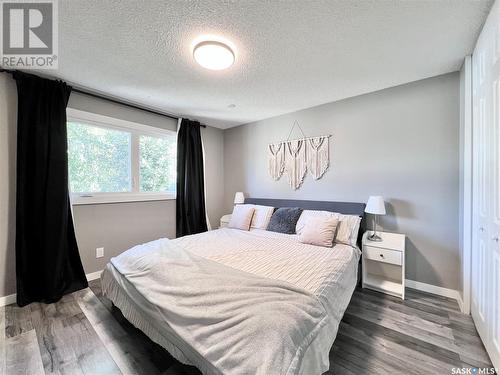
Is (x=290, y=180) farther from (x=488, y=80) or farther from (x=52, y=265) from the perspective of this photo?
(x=52, y=265)

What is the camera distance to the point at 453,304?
2115 mm

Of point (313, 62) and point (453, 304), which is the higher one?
point (313, 62)

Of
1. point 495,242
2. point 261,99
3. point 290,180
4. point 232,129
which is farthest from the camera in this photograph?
point 232,129

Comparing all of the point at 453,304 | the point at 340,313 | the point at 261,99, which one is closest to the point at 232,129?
the point at 261,99

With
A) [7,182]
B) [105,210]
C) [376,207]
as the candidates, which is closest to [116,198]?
[105,210]

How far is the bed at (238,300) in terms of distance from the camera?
99 centimetres

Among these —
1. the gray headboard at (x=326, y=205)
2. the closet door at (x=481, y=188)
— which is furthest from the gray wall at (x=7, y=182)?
the closet door at (x=481, y=188)

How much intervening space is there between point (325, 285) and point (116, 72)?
2.76 meters

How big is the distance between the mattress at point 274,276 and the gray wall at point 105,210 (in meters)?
0.95

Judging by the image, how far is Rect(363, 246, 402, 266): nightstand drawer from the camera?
2.22 m

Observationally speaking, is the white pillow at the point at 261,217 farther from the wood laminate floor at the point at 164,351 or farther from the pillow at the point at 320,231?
the wood laminate floor at the point at 164,351

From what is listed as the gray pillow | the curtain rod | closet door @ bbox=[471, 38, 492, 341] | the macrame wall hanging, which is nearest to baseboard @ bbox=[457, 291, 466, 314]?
closet door @ bbox=[471, 38, 492, 341]

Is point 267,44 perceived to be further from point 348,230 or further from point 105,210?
point 105,210

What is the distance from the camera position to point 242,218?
3.16m
